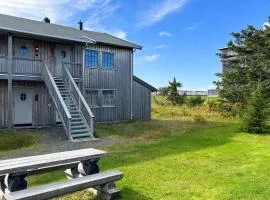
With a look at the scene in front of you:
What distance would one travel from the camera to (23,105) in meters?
19.7

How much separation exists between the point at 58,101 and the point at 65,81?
274 centimetres

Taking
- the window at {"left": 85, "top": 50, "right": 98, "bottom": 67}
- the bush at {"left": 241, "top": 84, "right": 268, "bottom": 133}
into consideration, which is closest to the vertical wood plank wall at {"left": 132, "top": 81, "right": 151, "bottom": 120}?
the window at {"left": 85, "top": 50, "right": 98, "bottom": 67}

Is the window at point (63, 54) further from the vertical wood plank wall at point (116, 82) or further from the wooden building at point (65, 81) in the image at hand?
the vertical wood plank wall at point (116, 82)

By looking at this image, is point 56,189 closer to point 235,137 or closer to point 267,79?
point 235,137

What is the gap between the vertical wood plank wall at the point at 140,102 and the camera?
25703 mm

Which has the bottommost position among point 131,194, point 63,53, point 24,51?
point 131,194

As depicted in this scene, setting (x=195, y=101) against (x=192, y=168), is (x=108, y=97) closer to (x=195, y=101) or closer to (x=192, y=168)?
(x=195, y=101)

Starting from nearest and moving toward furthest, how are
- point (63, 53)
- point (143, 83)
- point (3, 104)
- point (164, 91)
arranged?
1. point (3, 104)
2. point (63, 53)
3. point (143, 83)
4. point (164, 91)

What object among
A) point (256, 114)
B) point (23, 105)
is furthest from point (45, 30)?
point (256, 114)

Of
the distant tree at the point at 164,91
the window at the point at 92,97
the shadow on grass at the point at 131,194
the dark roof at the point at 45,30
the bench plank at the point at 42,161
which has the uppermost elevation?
the dark roof at the point at 45,30

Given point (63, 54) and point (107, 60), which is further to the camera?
point (107, 60)

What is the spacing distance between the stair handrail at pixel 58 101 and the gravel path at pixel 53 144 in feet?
2.37

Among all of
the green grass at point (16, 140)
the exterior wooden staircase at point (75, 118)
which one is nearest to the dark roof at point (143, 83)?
the exterior wooden staircase at point (75, 118)

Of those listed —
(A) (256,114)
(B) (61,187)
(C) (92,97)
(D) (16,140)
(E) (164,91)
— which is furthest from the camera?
(E) (164,91)
